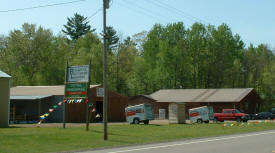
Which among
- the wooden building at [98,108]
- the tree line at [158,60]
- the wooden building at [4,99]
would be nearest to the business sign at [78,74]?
the wooden building at [4,99]

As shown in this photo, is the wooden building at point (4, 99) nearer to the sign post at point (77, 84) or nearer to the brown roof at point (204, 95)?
the sign post at point (77, 84)

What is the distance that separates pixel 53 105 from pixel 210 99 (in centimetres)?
2500

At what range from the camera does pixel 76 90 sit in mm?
29812

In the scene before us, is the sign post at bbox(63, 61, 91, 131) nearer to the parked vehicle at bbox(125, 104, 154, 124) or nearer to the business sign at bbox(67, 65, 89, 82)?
the business sign at bbox(67, 65, 89, 82)

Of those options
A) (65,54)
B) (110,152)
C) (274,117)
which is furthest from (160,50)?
(110,152)

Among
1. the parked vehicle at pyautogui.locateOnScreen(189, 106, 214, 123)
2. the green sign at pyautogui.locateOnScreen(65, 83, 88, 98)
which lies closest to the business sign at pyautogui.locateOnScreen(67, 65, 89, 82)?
the green sign at pyautogui.locateOnScreen(65, 83, 88, 98)

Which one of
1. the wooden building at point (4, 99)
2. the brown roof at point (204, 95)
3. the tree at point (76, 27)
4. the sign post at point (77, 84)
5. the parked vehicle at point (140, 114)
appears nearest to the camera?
the sign post at point (77, 84)

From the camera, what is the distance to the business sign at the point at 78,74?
29.6 m

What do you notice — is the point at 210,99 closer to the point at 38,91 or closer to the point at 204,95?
the point at 204,95

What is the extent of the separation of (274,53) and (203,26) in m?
24.4

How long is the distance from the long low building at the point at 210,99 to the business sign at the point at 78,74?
2588cm

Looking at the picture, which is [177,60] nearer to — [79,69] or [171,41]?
[171,41]

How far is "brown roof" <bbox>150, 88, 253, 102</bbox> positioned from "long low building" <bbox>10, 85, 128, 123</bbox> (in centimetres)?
1638

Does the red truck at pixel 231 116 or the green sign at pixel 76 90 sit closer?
the green sign at pixel 76 90
